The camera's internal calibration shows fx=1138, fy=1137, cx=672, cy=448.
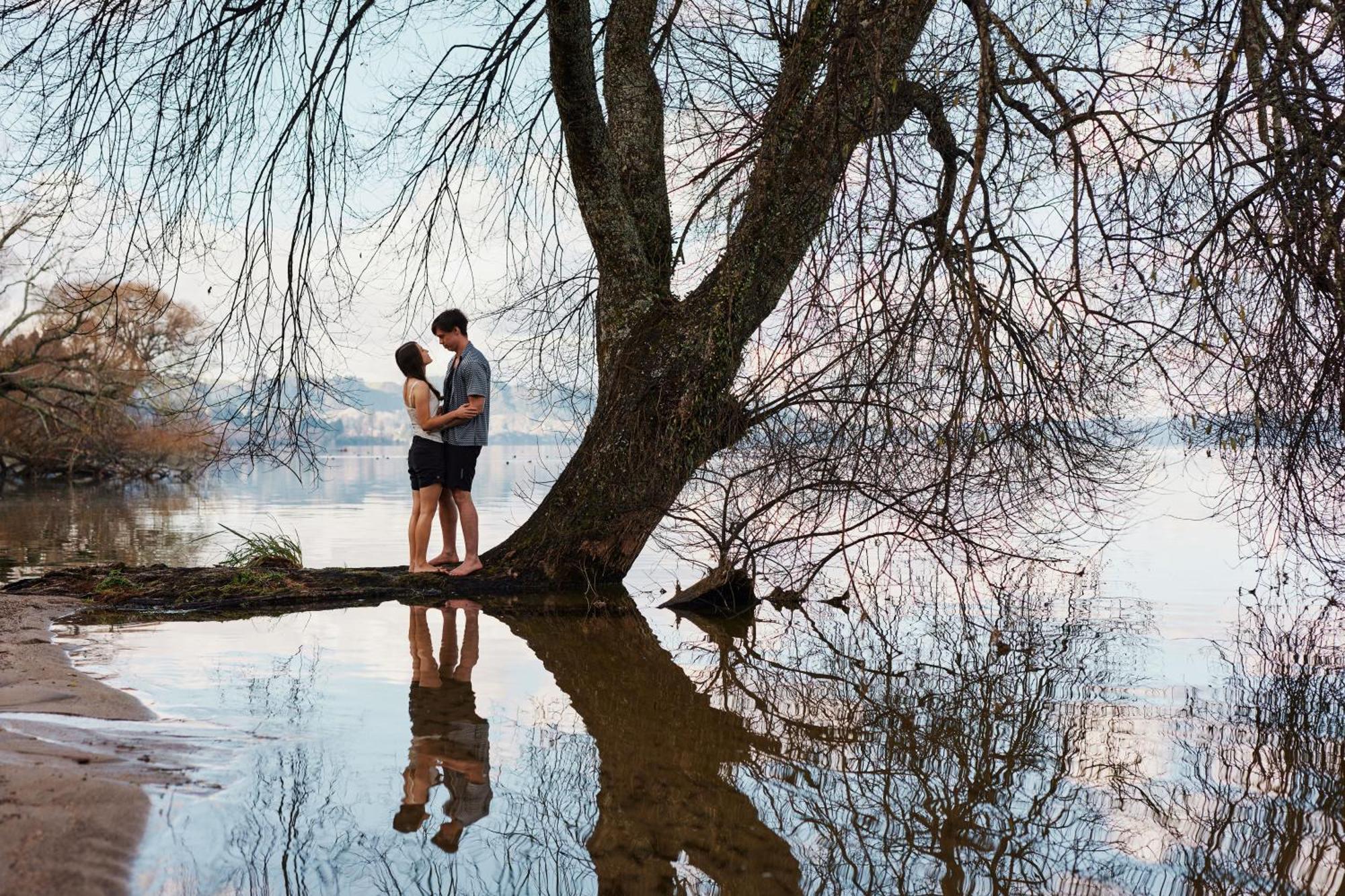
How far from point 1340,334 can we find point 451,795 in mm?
4072

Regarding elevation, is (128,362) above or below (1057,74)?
above

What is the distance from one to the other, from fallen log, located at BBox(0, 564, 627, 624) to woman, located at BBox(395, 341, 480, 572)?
278mm

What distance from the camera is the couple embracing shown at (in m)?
8.48

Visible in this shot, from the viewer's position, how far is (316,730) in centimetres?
444

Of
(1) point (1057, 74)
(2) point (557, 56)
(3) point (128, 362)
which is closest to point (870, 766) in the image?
(1) point (1057, 74)

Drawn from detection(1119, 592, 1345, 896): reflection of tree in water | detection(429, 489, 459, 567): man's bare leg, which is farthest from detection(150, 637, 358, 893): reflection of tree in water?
detection(429, 489, 459, 567): man's bare leg

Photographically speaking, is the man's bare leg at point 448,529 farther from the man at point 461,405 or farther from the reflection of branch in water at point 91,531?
the reflection of branch in water at point 91,531

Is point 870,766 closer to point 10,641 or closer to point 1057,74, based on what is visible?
point 1057,74

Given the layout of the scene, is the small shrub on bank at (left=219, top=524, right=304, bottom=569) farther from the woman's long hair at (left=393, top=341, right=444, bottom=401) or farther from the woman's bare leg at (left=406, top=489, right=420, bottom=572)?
the woman's long hair at (left=393, top=341, right=444, bottom=401)

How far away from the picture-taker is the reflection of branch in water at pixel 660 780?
3170 mm

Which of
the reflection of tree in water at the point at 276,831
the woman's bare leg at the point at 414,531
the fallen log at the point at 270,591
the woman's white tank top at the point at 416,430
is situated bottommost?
the reflection of tree in water at the point at 276,831

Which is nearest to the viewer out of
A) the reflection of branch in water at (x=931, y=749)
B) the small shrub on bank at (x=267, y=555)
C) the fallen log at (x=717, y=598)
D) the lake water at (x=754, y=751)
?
the lake water at (x=754, y=751)

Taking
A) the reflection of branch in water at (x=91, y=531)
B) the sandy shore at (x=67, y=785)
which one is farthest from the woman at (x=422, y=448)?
the sandy shore at (x=67, y=785)

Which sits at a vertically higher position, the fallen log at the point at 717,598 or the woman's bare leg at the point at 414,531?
the woman's bare leg at the point at 414,531
